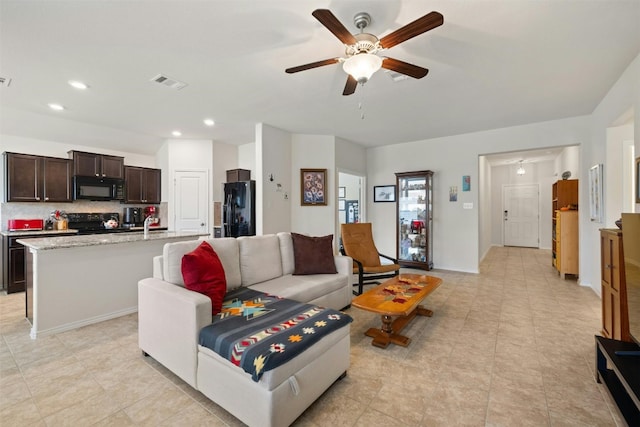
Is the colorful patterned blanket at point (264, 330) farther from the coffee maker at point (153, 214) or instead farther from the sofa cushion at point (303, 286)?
the coffee maker at point (153, 214)

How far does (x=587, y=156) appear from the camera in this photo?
412 cm

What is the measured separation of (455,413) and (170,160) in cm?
574

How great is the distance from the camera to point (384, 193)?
6.12 m

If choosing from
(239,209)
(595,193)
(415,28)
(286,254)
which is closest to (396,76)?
(415,28)

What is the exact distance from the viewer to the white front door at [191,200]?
5.50 m

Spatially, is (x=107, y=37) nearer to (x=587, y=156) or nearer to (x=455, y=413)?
(x=455, y=413)

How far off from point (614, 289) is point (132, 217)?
22.5 feet

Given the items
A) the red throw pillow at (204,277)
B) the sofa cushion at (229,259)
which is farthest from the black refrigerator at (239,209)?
the red throw pillow at (204,277)

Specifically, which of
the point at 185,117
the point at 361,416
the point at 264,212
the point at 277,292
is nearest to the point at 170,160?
the point at 185,117

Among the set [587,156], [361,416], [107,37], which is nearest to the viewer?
[361,416]

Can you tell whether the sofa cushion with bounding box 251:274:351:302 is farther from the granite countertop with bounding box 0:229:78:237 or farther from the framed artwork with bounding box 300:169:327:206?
the granite countertop with bounding box 0:229:78:237

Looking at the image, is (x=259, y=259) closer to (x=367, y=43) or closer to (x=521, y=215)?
(x=367, y=43)

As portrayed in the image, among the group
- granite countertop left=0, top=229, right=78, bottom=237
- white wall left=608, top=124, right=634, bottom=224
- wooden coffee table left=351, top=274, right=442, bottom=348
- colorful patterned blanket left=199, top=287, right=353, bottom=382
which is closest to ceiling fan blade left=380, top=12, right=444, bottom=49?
colorful patterned blanket left=199, top=287, right=353, bottom=382

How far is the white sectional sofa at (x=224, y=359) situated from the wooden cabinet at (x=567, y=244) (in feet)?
14.2
